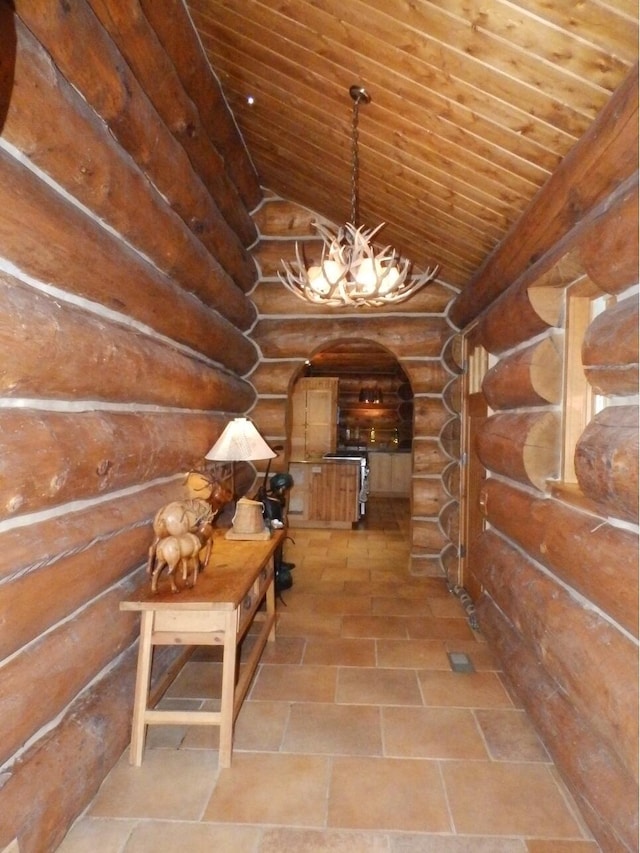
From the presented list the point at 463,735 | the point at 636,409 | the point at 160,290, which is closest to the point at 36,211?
the point at 160,290

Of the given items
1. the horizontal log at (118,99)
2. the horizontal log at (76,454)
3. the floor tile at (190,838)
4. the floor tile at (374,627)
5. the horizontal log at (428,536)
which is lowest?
the floor tile at (190,838)

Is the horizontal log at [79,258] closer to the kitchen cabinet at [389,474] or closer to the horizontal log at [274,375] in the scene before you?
the horizontal log at [274,375]

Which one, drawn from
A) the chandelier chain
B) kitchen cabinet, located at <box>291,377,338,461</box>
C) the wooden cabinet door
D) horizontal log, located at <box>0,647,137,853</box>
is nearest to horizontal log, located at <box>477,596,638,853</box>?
horizontal log, located at <box>0,647,137,853</box>

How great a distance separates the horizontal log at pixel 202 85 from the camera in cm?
250

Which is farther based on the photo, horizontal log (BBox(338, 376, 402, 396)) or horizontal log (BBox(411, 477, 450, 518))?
horizontal log (BBox(338, 376, 402, 396))

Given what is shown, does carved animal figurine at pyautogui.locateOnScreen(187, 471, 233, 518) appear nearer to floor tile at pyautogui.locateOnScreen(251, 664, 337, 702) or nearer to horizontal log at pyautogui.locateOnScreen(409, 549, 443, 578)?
floor tile at pyautogui.locateOnScreen(251, 664, 337, 702)

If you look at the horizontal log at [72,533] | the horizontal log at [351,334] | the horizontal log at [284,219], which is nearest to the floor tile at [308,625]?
the horizontal log at [72,533]

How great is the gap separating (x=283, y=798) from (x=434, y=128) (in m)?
3.31

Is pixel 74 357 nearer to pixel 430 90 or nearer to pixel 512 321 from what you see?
pixel 430 90

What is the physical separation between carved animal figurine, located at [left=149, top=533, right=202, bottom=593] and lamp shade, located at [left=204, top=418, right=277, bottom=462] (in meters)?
0.86

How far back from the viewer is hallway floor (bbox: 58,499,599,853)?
186 cm

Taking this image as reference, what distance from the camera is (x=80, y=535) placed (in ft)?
6.36

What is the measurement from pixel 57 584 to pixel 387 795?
165 cm

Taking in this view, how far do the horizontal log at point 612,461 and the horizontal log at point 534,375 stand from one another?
0.68 metres
